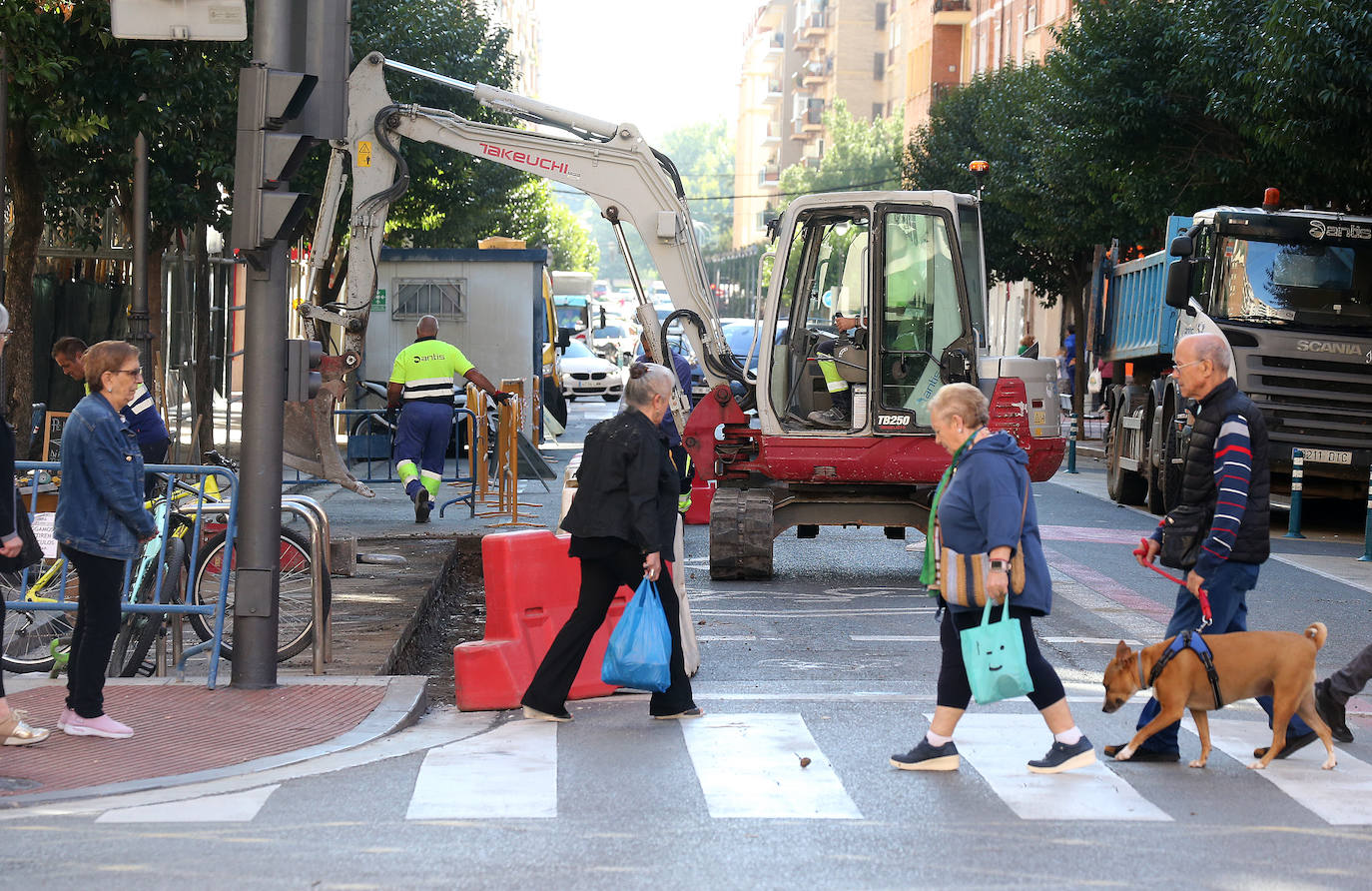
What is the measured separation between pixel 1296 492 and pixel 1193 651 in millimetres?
11184

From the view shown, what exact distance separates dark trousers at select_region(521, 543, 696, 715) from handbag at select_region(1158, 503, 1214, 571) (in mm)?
2164

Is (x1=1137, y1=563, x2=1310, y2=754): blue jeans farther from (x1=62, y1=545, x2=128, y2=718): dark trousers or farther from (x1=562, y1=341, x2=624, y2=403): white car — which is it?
(x1=562, y1=341, x2=624, y2=403): white car

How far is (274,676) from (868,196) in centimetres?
721

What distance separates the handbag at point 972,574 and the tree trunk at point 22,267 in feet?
Answer: 40.9

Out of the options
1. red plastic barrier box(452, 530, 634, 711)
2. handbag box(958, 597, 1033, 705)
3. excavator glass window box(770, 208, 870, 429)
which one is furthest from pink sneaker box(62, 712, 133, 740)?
excavator glass window box(770, 208, 870, 429)

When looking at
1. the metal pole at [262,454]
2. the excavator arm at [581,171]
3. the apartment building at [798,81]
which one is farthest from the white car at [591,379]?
the apartment building at [798,81]

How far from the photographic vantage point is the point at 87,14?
15406 mm

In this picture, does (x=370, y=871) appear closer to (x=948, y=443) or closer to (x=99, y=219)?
(x=948, y=443)

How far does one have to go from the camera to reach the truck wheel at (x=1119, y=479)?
2192cm

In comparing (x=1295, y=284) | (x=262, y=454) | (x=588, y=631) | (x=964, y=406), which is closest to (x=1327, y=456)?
(x=1295, y=284)

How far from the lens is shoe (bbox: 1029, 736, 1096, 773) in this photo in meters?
7.04

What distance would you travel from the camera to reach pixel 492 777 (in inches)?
275

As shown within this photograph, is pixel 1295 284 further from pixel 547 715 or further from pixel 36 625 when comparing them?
pixel 36 625

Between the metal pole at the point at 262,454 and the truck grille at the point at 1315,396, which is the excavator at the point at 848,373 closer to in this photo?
the truck grille at the point at 1315,396
